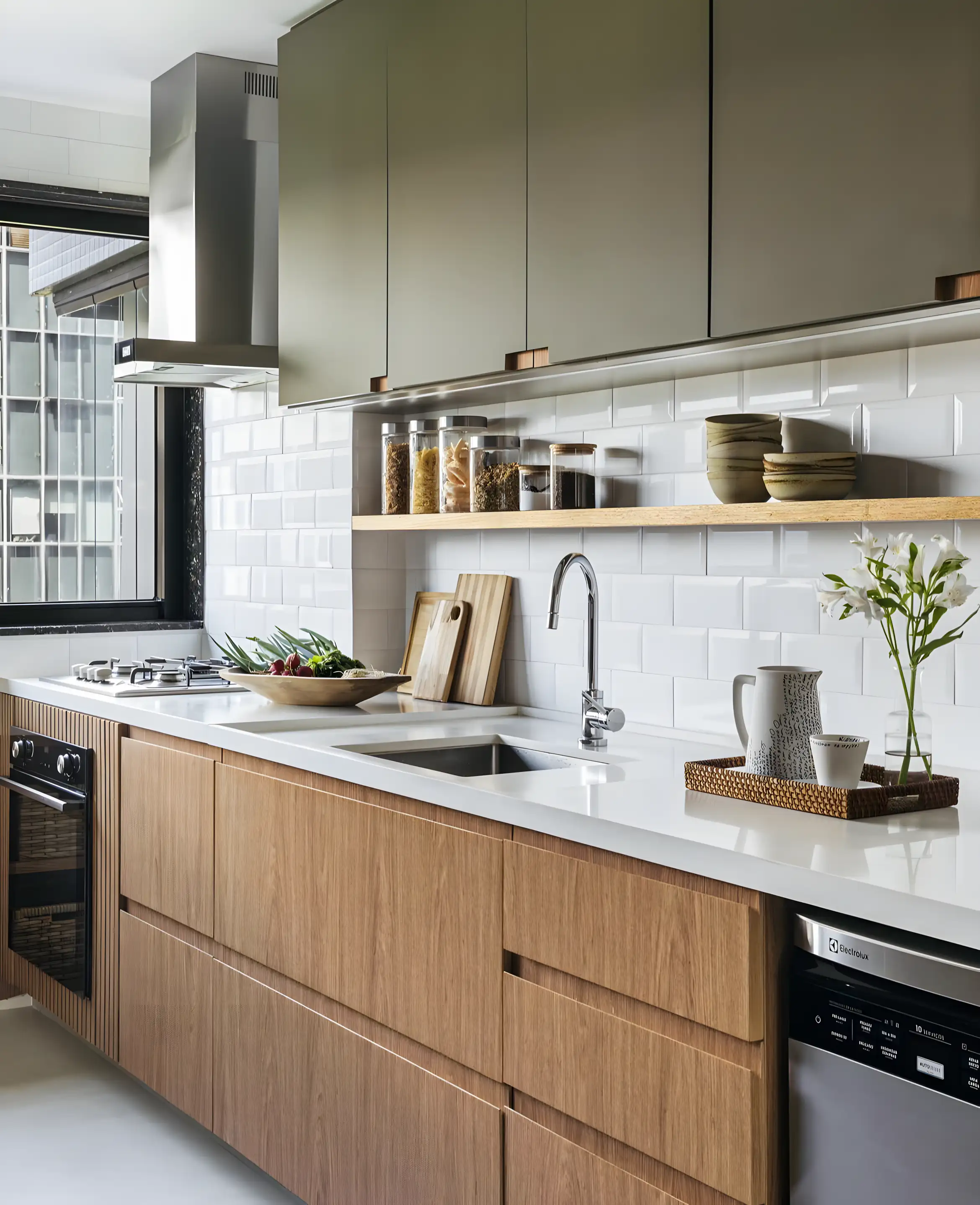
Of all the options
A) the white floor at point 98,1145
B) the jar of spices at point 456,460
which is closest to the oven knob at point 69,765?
the white floor at point 98,1145

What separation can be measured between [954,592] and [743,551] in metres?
0.79

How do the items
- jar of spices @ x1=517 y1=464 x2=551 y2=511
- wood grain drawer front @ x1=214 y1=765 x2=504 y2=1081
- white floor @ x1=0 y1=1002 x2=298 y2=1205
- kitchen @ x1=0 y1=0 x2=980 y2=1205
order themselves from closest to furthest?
kitchen @ x1=0 y1=0 x2=980 y2=1205 → wood grain drawer front @ x1=214 y1=765 x2=504 y2=1081 → white floor @ x1=0 y1=1002 x2=298 y2=1205 → jar of spices @ x1=517 y1=464 x2=551 y2=511

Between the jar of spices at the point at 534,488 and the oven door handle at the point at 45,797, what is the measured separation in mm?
1395

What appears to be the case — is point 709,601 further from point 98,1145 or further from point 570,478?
point 98,1145

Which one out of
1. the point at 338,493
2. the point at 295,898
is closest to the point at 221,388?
the point at 338,493

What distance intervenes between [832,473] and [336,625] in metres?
1.74

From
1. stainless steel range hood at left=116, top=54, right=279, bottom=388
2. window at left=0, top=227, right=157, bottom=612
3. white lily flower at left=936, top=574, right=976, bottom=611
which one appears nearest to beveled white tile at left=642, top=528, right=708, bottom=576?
white lily flower at left=936, top=574, right=976, bottom=611

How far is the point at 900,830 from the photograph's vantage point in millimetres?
1737

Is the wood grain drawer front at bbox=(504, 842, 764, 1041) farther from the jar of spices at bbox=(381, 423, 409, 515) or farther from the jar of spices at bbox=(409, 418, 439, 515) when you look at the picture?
the jar of spices at bbox=(381, 423, 409, 515)

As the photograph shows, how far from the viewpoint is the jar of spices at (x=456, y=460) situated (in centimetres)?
313

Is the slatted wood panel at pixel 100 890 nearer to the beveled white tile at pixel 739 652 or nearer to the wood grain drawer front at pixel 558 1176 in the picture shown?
the beveled white tile at pixel 739 652

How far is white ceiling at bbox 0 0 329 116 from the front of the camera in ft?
10.7

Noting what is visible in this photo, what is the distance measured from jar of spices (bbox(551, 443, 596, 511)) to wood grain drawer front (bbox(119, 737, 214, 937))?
3.08 ft

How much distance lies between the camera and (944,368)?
2234 millimetres
